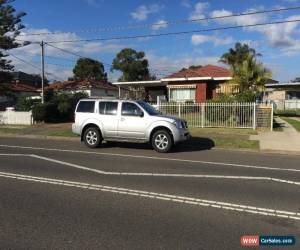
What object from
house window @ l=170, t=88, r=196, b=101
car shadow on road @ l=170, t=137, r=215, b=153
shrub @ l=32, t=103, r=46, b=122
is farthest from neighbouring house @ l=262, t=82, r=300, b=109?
car shadow on road @ l=170, t=137, r=215, b=153

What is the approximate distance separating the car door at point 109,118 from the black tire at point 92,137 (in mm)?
226

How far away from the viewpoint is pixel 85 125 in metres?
16.0

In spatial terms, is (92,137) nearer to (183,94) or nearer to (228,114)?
(228,114)

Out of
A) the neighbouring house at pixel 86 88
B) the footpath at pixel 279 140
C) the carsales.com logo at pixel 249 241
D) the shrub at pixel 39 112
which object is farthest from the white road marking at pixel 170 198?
the neighbouring house at pixel 86 88

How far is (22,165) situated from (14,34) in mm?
22987

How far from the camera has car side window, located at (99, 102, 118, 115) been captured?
15.7m

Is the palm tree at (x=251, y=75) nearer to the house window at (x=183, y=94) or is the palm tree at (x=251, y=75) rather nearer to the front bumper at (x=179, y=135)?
the house window at (x=183, y=94)

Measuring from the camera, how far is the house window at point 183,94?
36531 mm

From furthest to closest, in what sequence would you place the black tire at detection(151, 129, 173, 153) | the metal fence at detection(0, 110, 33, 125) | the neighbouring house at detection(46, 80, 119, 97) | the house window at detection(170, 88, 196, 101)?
the neighbouring house at detection(46, 80, 119, 97) < the house window at detection(170, 88, 196, 101) < the metal fence at detection(0, 110, 33, 125) < the black tire at detection(151, 129, 173, 153)

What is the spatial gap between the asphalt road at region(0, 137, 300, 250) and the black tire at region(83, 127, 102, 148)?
9.94 feet

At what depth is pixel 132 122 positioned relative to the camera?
602 inches

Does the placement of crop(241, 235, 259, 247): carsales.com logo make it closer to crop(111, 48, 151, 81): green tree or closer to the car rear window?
the car rear window

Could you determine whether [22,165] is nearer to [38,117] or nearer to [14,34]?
[38,117]

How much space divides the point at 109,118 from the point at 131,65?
6264 centimetres
